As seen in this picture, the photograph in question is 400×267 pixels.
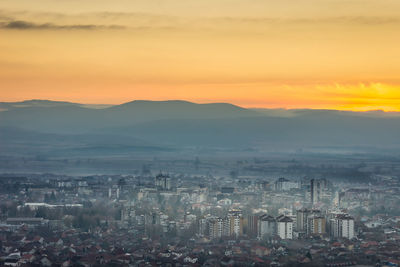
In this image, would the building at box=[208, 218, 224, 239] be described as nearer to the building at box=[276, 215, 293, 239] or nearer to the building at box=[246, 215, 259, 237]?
the building at box=[246, 215, 259, 237]

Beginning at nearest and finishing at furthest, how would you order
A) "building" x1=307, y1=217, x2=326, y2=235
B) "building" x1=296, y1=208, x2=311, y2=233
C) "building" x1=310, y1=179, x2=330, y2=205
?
"building" x1=307, y1=217, x2=326, y2=235, "building" x1=296, y1=208, x2=311, y2=233, "building" x1=310, y1=179, x2=330, y2=205

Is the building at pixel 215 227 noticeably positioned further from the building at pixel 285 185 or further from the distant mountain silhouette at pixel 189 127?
the distant mountain silhouette at pixel 189 127

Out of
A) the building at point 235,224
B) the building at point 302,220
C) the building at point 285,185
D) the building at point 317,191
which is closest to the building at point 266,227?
the building at point 235,224

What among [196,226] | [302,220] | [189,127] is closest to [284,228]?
[302,220]

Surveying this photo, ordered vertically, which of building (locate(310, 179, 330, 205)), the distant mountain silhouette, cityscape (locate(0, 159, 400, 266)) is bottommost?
cityscape (locate(0, 159, 400, 266))

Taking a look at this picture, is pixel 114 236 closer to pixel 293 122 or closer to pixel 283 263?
pixel 283 263

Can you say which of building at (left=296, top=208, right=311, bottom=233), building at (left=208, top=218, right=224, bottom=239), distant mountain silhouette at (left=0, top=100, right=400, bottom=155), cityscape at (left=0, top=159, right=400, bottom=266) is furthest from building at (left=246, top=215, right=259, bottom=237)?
distant mountain silhouette at (left=0, top=100, right=400, bottom=155)
